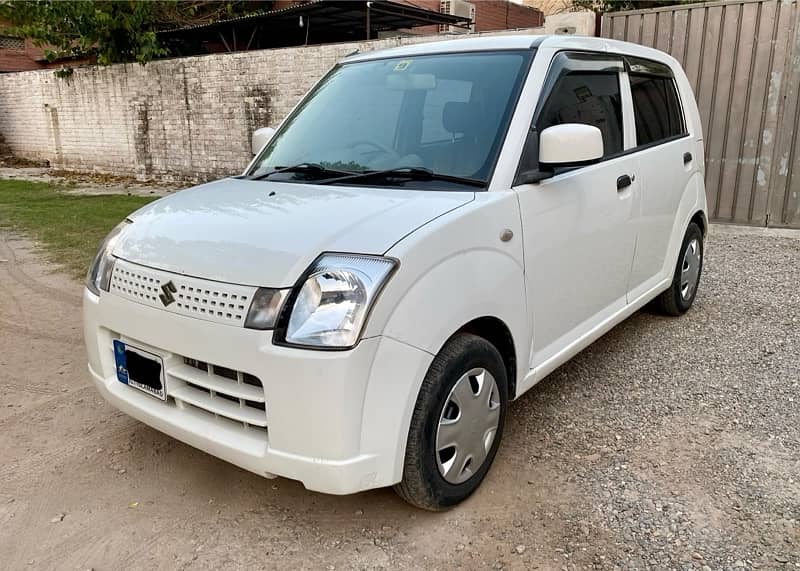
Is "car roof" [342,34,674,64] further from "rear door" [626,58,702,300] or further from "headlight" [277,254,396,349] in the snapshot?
"headlight" [277,254,396,349]

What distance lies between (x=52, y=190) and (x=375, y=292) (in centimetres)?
1338

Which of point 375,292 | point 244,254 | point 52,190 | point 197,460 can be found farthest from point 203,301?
point 52,190

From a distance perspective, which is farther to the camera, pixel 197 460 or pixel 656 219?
pixel 656 219

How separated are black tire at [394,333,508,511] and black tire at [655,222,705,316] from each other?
2705 mm

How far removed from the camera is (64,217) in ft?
31.8

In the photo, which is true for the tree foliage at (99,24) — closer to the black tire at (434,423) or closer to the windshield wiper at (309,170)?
the windshield wiper at (309,170)

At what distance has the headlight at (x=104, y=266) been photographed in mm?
2773

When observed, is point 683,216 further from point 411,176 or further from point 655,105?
point 411,176

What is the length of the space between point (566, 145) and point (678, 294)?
2596mm

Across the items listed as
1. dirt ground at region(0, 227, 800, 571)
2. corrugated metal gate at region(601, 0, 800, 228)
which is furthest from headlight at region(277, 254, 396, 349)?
corrugated metal gate at region(601, 0, 800, 228)

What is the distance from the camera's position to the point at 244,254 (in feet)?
7.76

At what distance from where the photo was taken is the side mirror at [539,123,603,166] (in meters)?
2.82

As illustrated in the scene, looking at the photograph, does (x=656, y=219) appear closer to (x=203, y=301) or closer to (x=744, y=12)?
(x=203, y=301)

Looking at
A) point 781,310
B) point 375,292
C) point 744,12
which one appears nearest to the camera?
point 375,292
